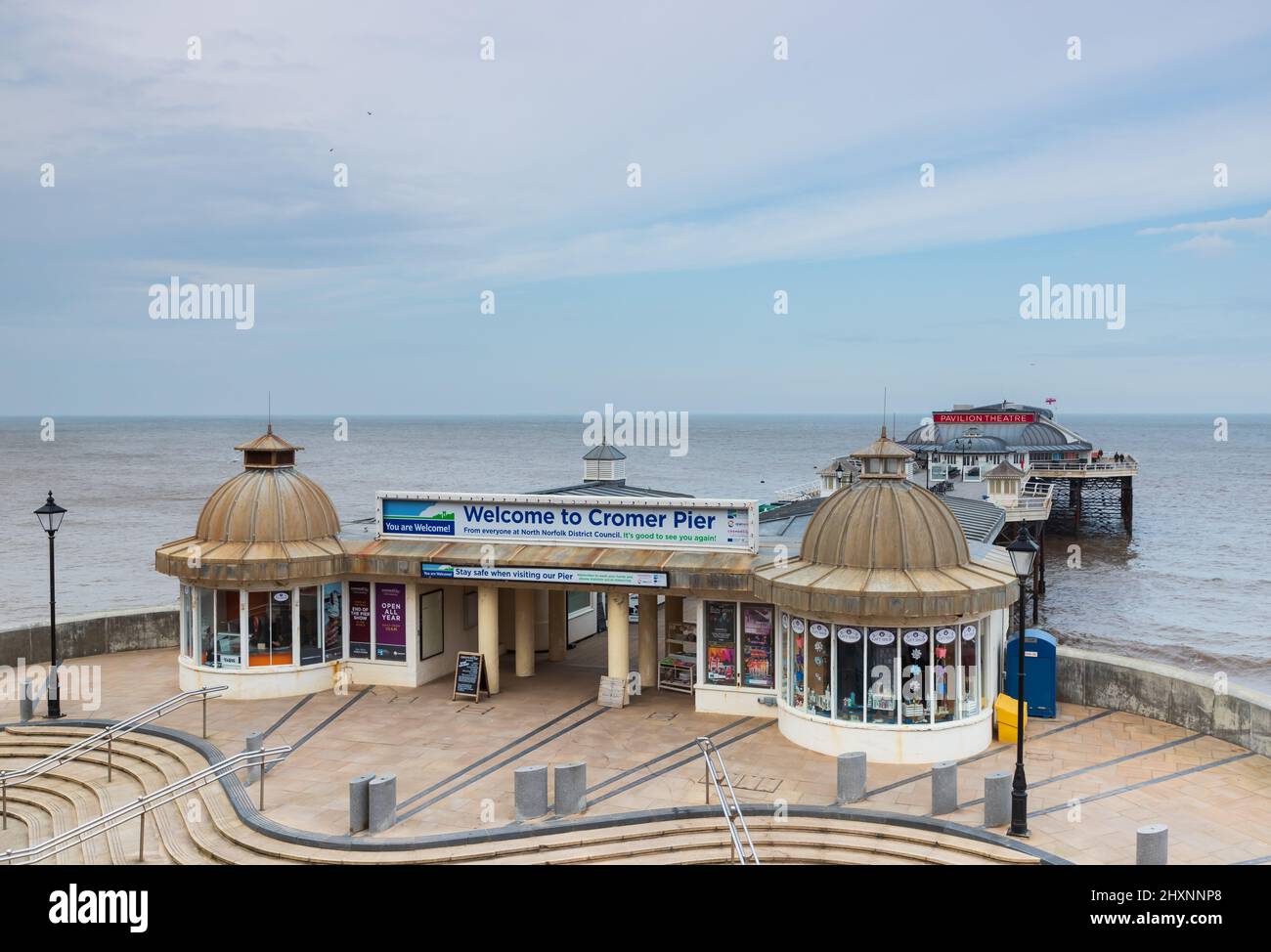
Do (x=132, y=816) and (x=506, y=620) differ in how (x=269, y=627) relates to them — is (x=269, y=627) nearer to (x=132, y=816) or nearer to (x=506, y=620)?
(x=506, y=620)

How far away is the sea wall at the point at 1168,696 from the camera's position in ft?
54.4

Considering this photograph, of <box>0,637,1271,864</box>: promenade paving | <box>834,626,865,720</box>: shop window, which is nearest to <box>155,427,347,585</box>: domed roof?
<box>0,637,1271,864</box>: promenade paving

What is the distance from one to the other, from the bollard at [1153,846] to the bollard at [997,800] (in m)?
1.81

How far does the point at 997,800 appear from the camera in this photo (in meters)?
13.5

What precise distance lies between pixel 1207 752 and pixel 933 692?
4425 millimetres

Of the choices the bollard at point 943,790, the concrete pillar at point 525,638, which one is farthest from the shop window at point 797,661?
the concrete pillar at point 525,638

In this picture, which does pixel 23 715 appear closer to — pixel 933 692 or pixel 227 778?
pixel 227 778

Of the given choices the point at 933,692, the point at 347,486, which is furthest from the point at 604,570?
the point at 347,486

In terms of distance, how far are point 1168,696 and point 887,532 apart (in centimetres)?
592

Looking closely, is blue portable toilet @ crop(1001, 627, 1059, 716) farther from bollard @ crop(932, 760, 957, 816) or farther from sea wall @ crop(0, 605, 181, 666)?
sea wall @ crop(0, 605, 181, 666)

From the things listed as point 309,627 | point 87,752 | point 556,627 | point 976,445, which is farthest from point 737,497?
point 87,752

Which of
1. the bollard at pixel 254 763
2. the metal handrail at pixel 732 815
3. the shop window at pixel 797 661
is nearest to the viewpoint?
the metal handrail at pixel 732 815

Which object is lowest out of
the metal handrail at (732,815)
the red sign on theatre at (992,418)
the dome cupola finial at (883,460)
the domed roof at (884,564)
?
the metal handrail at (732,815)

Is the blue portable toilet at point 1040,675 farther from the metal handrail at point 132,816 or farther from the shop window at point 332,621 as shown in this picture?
the shop window at point 332,621
